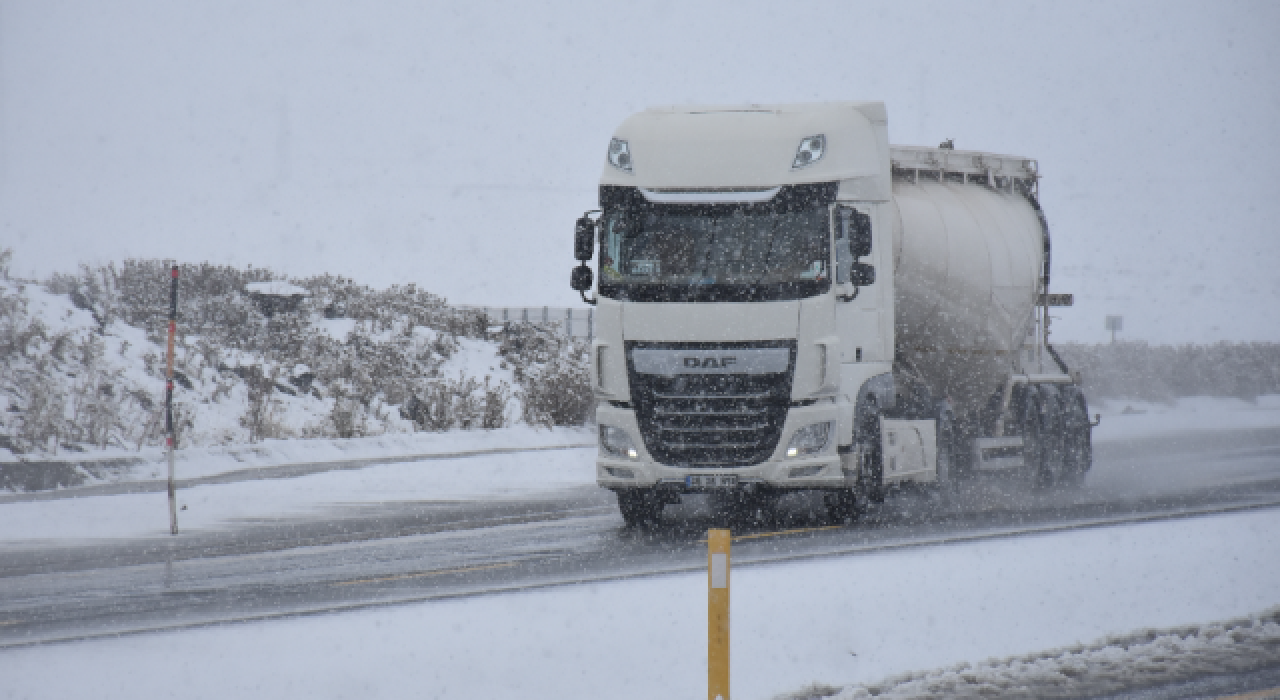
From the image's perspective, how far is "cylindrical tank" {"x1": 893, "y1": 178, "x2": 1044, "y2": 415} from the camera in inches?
622

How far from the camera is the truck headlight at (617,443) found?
1324 cm

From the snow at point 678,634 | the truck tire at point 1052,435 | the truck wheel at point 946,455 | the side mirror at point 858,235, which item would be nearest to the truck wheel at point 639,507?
the snow at point 678,634

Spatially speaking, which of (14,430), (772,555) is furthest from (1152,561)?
(14,430)

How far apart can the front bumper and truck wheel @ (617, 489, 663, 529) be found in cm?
76

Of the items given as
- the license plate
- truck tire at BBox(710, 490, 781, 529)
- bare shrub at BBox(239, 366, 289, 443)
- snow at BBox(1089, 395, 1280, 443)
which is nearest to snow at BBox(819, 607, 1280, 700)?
the license plate

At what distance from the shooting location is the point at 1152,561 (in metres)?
11.6

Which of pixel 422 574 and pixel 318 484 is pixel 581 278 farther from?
pixel 318 484

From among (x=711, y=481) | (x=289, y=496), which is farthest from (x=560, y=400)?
(x=711, y=481)

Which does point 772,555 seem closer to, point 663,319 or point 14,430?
point 663,319

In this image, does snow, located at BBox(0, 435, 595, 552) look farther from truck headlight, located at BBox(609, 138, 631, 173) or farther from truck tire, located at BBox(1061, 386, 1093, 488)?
truck tire, located at BBox(1061, 386, 1093, 488)

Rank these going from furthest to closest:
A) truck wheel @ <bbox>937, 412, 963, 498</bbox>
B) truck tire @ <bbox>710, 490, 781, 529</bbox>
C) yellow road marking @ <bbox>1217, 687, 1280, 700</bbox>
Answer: truck wheel @ <bbox>937, 412, 963, 498</bbox>
truck tire @ <bbox>710, 490, 781, 529</bbox>
yellow road marking @ <bbox>1217, 687, 1280, 700</bbox>

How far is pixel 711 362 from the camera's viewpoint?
12.9m

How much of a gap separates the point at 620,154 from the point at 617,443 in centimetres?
279

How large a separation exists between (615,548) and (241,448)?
32.6 ft
